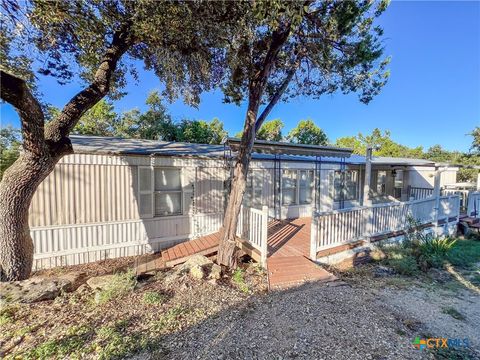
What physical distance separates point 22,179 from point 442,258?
33.6ft

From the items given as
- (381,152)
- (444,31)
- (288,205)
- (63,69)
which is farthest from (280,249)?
(381,152)

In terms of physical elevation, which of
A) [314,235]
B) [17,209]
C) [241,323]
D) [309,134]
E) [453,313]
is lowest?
[453,313]

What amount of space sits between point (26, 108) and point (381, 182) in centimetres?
1524

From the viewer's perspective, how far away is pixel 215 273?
4.77 m

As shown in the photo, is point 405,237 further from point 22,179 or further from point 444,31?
point 22,179

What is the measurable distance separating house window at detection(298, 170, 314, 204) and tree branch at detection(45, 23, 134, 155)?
303 inches

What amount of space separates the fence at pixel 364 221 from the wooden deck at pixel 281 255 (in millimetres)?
625

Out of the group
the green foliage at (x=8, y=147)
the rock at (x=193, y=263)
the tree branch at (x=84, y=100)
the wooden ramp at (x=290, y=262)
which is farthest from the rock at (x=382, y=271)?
the green foliage at (x=8, y=147)

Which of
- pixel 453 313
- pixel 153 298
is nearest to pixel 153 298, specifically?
pixel 153 298

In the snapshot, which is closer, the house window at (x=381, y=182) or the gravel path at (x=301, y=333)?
the gravel path at (x=301, y=333)

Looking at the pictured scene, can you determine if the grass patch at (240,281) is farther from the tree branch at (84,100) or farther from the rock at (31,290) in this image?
the tree branch at (84,100)

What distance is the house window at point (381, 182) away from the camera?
42.5 feet

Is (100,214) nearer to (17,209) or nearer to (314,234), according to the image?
(17,209)

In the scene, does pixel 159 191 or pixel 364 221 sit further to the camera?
pixel 159 191
